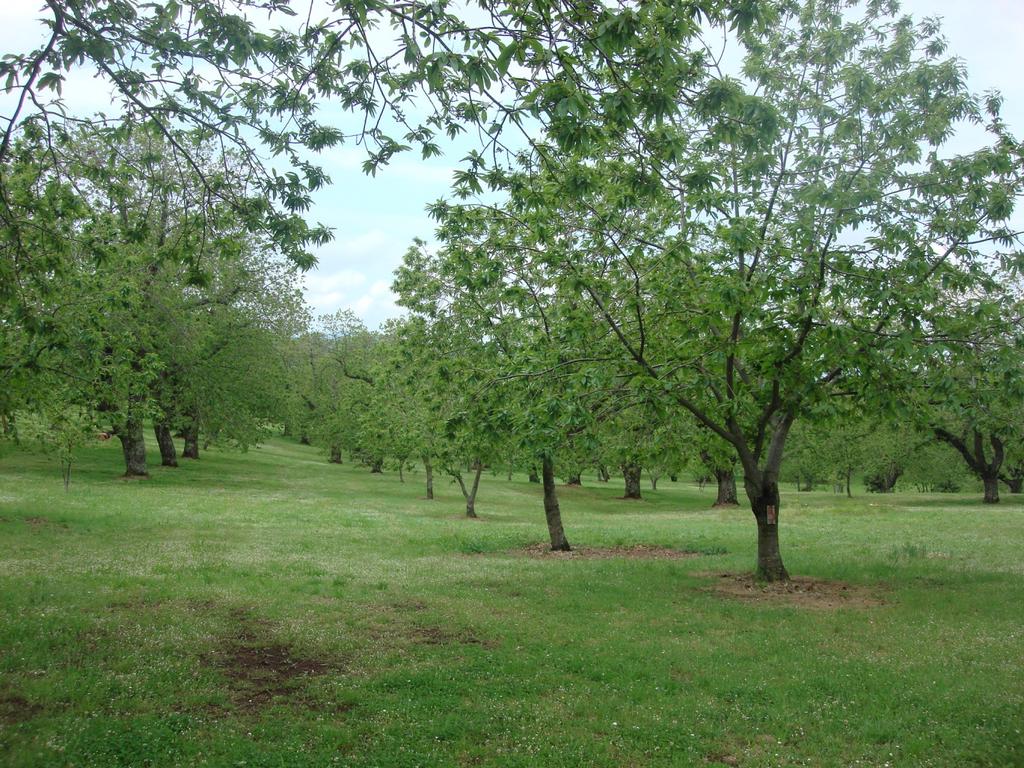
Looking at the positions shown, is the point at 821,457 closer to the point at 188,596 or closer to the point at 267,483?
the point at 267,483

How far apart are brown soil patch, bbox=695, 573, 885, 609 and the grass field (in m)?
0.13

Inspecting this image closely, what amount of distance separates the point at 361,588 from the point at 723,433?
727cm

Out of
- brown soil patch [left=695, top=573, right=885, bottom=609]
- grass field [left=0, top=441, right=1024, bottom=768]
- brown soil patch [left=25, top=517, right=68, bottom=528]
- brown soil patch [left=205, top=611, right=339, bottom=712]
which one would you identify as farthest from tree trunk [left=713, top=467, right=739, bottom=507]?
brown soil patch [left=205, top=611, right=339, bottom=712]

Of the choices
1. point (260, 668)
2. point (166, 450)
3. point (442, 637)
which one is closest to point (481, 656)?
point (442, 637)

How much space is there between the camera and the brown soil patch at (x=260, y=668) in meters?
7.33

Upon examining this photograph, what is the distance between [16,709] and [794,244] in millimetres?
11866

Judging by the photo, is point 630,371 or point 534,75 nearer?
point 534,75

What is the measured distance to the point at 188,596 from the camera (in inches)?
455

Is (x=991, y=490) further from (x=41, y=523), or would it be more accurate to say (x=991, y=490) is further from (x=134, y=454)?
(x=41, y=523)

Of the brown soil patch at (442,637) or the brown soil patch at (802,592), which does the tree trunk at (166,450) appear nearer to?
the brown soil patch at (802,592)

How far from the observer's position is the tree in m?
11.4

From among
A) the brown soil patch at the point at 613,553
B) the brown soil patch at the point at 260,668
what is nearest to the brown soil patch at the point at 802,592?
the brown soil patch at the point at 613,553

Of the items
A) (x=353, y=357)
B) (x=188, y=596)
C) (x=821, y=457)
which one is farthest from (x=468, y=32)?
(x=353, y=357)

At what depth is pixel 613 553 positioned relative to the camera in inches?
808
